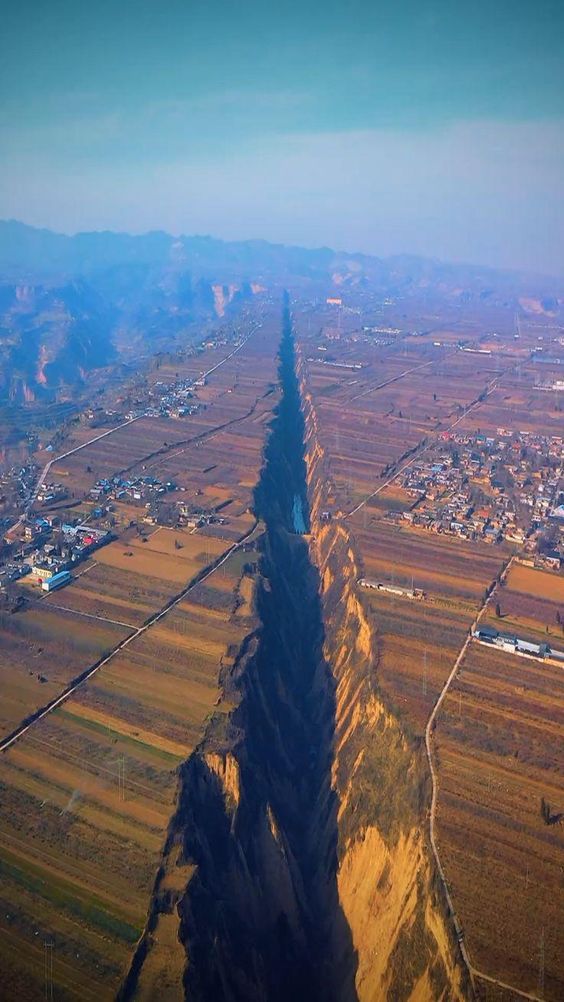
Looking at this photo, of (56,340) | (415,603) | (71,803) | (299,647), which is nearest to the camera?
(71,803)

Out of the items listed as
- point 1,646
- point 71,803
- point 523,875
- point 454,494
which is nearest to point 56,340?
point 454,494

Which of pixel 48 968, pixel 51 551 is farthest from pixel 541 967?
pixel 51 551

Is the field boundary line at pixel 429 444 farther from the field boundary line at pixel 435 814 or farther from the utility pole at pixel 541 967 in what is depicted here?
the utility pole at pixel 541 967

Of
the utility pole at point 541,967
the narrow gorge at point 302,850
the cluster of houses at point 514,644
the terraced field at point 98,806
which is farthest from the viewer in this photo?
the cluster of houses at point 514,644

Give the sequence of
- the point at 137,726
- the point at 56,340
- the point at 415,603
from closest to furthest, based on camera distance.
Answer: the point at 137,726, the point at 415,603, the point at 56,340

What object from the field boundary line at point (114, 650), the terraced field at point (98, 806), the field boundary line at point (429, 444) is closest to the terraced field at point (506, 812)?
the terraced field at point (98, 806)

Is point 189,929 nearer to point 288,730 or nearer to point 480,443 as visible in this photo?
point 288,730

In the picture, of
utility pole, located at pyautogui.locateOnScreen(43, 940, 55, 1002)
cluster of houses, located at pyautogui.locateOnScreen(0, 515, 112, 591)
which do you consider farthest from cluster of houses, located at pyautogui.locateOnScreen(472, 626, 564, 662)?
cluster of houses, located at pyautogui.locateOnScreen(0, 515, 112, 591)
